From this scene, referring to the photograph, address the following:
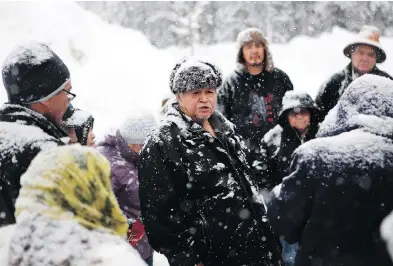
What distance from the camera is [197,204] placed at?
258 cm

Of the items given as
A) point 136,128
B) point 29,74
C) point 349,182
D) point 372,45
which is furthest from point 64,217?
point 372,45

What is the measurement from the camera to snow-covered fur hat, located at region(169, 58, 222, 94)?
2.70 m

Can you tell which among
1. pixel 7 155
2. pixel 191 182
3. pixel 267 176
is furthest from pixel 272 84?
pixel 7 155

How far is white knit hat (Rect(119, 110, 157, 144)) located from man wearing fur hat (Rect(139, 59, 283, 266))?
1.09 metres

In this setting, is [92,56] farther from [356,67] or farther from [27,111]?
[27,111]

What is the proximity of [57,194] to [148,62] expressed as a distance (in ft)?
64.2

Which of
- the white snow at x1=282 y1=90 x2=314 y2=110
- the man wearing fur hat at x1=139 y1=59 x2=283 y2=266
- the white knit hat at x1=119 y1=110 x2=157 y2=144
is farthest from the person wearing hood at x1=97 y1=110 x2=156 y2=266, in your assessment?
the white snow at x1=282 y1=90 x2=314 y2=110

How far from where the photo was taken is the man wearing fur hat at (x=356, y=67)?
191 inches

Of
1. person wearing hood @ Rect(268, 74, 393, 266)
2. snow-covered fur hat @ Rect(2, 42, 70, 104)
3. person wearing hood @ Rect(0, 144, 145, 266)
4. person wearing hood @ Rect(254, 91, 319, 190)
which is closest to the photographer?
person wearing hood @ Rect(0, 144, 145, 266)

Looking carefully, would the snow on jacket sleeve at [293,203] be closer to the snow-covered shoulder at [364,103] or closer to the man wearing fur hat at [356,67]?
the snow-covered shoulder at [364,103]

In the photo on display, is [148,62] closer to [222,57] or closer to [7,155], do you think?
[222,57]

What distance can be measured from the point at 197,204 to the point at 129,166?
47.4 inches

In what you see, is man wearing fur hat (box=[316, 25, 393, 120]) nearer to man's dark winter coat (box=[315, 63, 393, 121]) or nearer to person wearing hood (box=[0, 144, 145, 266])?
man's dark winter coat (box=[315, 63, 393, 121])

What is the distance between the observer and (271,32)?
3728cm
